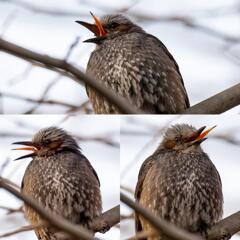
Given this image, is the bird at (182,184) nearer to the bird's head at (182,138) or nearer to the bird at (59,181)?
the bird's head at (182,138)

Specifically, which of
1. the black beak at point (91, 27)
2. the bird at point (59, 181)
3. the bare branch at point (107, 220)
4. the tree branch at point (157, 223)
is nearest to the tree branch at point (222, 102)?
the bare branch at point (107, 220)

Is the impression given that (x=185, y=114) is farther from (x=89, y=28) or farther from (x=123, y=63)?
(x=89, y=28)

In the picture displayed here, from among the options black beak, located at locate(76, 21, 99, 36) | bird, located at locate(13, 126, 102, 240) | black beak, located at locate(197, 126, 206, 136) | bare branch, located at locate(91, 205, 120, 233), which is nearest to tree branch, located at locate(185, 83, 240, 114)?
black beak, located at locate(197, 126, 206, 136)

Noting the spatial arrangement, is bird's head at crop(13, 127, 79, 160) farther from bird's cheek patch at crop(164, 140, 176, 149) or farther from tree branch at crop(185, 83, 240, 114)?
tree branch at crop(185, 83, 240, 114)

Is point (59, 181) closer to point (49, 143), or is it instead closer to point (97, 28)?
point (49, 143)

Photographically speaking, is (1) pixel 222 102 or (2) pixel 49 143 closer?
(1) pixel 222 102

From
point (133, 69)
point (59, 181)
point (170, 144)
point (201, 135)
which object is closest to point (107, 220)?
point (59, 181)

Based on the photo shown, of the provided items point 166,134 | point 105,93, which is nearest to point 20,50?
point 105,93
